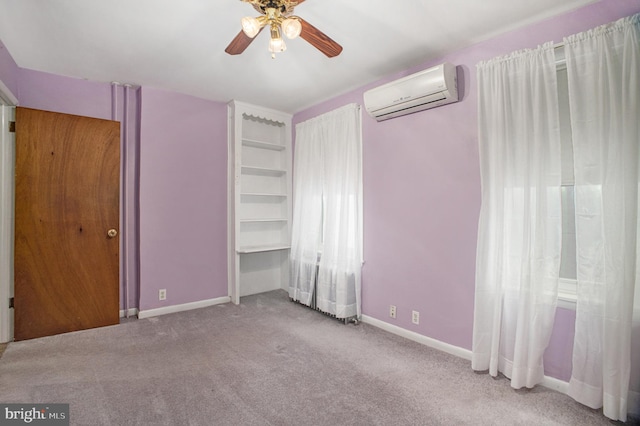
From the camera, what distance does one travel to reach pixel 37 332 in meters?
2.89

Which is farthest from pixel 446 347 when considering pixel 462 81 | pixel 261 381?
pixel 462 81

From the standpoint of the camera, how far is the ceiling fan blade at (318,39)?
179 centimetres

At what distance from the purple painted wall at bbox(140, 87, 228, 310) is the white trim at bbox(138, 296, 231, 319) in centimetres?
5

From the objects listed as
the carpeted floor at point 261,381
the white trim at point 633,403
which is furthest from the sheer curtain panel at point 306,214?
the white trim at point 633,403

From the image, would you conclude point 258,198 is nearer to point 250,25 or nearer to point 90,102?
point 90,102

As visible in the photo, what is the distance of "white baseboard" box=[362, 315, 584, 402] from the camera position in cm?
206

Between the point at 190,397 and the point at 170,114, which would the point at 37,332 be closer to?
the point at 190,397

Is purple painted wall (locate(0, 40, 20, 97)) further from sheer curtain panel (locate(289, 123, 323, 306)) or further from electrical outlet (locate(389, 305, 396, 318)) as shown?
electrical outlet (locate(389, 305, 396, 318))

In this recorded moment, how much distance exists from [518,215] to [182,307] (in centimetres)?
352

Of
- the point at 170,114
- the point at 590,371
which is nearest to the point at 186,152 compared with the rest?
the point at 170,114

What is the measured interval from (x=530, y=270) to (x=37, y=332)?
4.15 m

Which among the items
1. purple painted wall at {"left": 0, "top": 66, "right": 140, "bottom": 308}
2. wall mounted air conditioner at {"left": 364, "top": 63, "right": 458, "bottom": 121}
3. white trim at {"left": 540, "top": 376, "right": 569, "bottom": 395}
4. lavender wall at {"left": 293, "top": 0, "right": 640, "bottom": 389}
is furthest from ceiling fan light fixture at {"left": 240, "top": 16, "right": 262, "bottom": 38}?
white trim at {"left": 540, "top": 376, "right": 569, "bottom": 395}

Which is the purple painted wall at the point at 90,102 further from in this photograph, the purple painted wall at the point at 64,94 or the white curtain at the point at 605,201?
the white curtain at the point at 605,201

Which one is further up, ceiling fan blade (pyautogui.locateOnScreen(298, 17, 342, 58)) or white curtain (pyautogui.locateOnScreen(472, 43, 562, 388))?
ceiling fan blade (pyautogui.locateOnScreen(298, 17, 342, 58))
